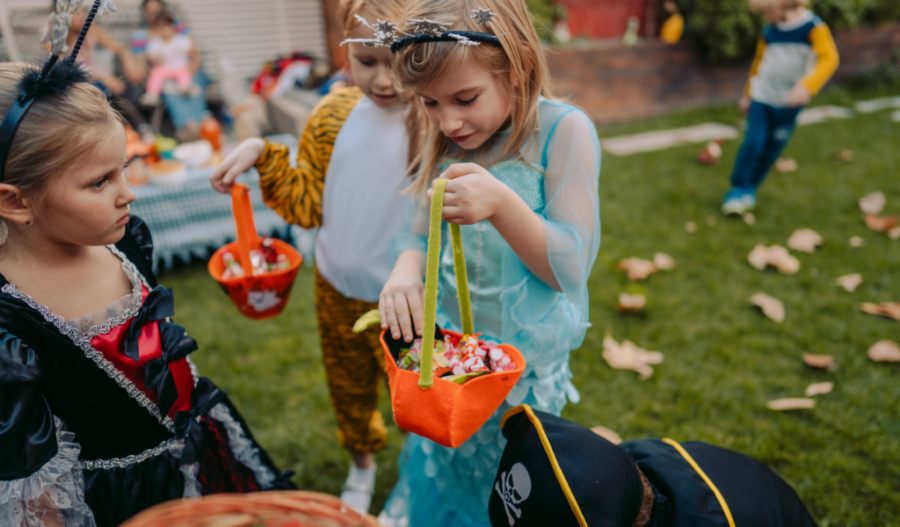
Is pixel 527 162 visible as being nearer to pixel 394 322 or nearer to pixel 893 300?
pixel 394 322

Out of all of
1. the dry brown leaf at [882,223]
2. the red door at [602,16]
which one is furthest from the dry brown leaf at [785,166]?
the red door at [602,16]

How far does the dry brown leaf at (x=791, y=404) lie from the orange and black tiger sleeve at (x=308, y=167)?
211cm

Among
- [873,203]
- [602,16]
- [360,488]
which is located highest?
[602,16]

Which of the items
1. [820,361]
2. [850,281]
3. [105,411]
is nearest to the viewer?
[105,411]

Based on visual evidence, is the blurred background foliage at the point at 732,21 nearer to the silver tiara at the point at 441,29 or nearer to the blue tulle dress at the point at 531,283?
the blue tulle dress at the point at 531,283

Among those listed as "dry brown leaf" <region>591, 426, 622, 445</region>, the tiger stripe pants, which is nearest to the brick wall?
"dry brown leaf" <region>591, 426, 622, 445</region>

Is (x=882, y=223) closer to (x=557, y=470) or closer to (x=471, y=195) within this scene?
(x=557, y=470)

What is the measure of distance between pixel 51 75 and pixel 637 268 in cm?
314

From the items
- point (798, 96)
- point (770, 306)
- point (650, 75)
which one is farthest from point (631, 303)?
point (650, 75)

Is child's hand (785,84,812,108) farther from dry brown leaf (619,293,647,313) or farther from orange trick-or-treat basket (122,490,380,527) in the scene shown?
orange trick-or-treat basket (122,490,380,527)

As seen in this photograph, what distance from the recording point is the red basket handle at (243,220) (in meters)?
1.55

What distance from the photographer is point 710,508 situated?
119cm

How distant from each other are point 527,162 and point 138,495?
1258mm

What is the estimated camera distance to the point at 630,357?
8.94 feet
